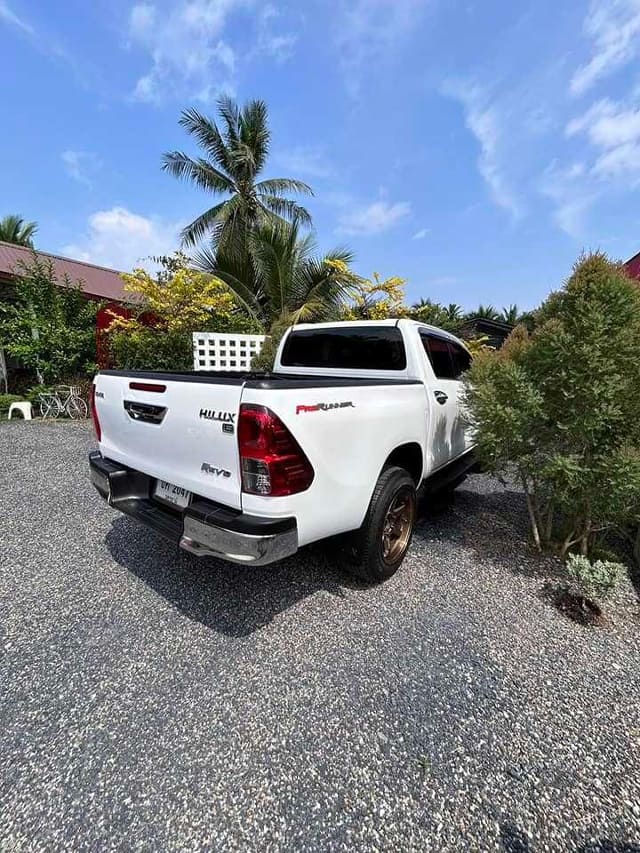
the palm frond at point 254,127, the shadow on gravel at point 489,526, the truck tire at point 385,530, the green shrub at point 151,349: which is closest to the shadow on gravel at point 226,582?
the truck tire at point 385,530

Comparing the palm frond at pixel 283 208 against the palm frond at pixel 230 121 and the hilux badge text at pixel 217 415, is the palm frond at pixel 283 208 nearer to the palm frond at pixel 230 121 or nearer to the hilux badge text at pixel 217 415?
the palm frond at pixel 230 121

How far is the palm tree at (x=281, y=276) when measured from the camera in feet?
36.7

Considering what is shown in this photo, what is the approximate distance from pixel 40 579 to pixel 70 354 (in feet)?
28.9

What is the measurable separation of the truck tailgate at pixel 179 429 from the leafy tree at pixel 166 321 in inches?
251

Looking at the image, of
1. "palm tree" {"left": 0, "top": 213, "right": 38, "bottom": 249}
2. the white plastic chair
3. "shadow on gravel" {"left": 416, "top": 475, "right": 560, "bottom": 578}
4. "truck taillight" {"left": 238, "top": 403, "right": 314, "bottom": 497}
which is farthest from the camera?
"palm tree" {"left": 0, "top": 213, "right": 38, "bottom": 249}

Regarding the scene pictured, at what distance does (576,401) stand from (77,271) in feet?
54.7

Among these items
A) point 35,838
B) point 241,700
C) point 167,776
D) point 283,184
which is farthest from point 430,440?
point 283,184

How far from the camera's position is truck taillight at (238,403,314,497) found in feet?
6.13

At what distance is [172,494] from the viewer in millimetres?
2420

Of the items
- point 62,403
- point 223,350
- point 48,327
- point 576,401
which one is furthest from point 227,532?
point 48,327

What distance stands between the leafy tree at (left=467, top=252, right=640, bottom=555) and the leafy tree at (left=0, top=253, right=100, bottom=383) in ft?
33.2

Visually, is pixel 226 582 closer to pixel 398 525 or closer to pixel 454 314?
pixel 398 525

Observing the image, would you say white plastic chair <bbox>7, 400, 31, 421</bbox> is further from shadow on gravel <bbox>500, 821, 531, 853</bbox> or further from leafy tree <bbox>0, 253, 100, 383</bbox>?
shadow on gravel <bbox>500, 821, 531, 853</bbox>

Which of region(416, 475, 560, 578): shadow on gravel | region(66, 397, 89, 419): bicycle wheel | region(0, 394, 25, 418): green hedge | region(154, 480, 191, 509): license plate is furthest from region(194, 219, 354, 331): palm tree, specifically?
region(154, 480, 191, 509): license plate
